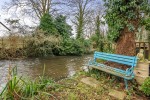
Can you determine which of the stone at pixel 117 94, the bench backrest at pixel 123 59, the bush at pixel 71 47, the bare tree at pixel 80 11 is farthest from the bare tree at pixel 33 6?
the stone at pixel 117 94

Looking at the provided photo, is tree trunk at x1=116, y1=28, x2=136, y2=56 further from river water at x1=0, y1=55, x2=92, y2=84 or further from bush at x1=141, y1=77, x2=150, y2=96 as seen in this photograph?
river water at x1=0, y1=55, x2=92, y2=84

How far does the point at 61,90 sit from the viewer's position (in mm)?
5137

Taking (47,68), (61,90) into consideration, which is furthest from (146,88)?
(47,68)

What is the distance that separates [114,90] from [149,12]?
10.1 feet

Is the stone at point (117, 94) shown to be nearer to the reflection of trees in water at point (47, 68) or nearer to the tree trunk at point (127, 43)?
the tree trunk at point (127, 43)

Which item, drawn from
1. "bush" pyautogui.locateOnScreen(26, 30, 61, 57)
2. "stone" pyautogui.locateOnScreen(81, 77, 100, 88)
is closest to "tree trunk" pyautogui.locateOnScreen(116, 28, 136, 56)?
"stone" pyautogui.locateOnScreen(81, 77, 100, 88)

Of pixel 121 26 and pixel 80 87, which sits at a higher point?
pixel 121 26

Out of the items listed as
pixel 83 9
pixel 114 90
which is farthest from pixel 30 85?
pixel 83 9

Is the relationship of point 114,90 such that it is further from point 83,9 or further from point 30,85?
point 83,9

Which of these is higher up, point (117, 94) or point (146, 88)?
point (146, 88)

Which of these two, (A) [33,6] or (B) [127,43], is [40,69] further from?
(A) [33,6]

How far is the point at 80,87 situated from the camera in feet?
18.2

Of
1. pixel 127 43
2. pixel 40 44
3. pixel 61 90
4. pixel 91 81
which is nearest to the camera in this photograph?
pixel 61 90

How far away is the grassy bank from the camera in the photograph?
3.84 metres
